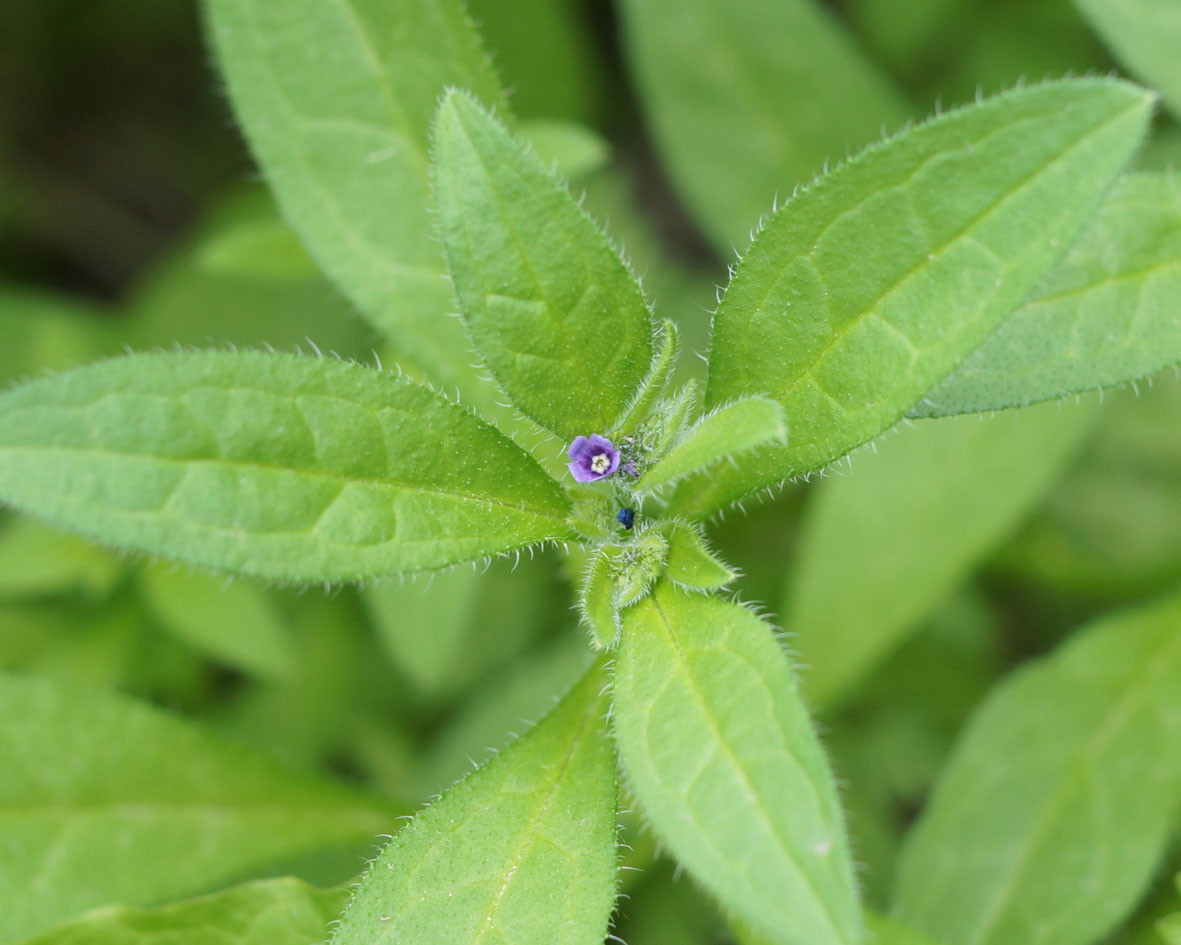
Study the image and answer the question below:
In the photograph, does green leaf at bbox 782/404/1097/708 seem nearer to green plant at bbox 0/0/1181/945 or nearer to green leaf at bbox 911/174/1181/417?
green plant at bbox 0/0/1181/945

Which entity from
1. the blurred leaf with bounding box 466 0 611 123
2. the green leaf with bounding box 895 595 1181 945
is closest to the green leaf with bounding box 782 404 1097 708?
the green leaf with bounding box 895 595 1181 945

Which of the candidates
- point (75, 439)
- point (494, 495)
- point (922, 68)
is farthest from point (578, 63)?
point (75, 439)

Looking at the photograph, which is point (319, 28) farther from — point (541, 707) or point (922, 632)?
point (922, 632)

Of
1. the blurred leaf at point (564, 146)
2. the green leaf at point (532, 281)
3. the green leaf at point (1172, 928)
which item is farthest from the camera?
the blurred leaf at point (564, 146)

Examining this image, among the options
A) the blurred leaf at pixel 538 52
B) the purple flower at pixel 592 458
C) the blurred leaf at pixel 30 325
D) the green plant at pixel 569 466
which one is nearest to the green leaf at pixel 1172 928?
the green plant at pixel 569 466

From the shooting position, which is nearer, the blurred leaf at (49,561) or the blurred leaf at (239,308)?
the blurred leaf at (49,561)

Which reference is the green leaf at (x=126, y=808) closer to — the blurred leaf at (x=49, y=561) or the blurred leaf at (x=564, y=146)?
the blurred leaf at (x=49, y=561)

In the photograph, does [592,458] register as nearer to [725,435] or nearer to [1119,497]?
[725,435]
